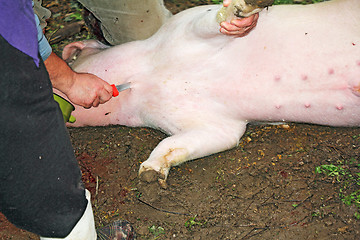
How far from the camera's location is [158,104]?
247 cm

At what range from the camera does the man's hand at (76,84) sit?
190cm

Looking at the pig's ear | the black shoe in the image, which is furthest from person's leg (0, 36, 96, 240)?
the pig's ear

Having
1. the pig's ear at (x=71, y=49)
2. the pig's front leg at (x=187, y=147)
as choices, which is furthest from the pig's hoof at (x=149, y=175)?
the pig's ear at (x=71, y=49)

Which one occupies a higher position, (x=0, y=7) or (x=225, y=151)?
(x=0, y=7)

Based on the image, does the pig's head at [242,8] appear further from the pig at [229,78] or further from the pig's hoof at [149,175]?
the pig's hoof at [149,175]

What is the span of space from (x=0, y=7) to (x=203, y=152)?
1368 mm

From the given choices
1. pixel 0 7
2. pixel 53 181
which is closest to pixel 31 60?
pixel 0 7

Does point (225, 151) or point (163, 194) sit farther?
point (225, 151)

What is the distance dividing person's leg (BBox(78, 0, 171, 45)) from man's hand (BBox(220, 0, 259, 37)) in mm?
861

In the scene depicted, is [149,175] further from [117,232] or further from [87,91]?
[87,91]

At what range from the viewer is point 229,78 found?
2316mm

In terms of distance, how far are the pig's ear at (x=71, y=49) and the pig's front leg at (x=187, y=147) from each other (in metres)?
0.99

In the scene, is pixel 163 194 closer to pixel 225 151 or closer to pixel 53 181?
pixel 225 151

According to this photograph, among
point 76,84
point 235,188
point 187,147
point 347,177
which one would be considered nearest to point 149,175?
point 187,147
